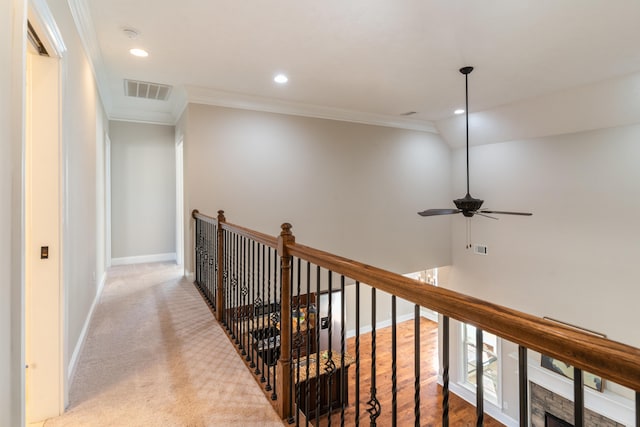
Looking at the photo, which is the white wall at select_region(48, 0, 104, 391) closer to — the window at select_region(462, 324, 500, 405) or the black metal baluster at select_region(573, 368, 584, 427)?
the black metal baluster at select_region(573, 368, 584, 427)

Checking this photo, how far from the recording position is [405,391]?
5973mm

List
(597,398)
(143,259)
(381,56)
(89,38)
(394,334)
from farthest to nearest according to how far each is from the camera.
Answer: (143,259) < (597,398) < (381,56) < (89,38) < (394,334)

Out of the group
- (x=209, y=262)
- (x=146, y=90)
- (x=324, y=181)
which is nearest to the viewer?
(x=209, y=262)

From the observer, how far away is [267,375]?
2.13m

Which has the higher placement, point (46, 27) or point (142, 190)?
point (46, 27)

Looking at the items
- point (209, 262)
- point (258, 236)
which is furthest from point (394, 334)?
point (209, 262)

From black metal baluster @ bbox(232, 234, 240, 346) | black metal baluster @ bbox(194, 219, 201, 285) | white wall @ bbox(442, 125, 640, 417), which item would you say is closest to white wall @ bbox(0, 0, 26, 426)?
black metal baluster @ bbox(232, 234, 240, 346)

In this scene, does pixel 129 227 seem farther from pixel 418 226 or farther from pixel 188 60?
pixel 418 226

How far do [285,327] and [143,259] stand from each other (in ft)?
15.6

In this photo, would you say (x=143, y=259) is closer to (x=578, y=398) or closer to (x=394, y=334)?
(x=394, y=334)

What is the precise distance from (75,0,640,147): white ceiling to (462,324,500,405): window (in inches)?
158

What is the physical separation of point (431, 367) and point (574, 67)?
614 cm

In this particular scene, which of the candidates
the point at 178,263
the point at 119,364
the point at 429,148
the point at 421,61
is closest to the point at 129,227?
the point at 178,263

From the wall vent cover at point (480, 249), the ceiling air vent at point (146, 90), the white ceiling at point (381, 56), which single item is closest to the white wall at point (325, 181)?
the white ceiling at point (381, 56)
